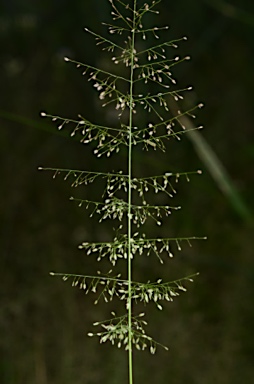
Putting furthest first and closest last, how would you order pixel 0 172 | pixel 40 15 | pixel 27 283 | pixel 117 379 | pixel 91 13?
pixel 40 15, pixel 91 13, pixel 0 172, pixel 27 283, pixel 117 379

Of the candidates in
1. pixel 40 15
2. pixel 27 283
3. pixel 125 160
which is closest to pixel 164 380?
pixel 27 283

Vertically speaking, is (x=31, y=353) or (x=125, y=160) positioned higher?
(x=125, y=160)

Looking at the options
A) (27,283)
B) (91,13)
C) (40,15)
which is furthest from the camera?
(40,15)

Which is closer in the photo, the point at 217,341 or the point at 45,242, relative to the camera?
the point at 217,341

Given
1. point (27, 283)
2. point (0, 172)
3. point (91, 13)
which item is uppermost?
point (91, 13)

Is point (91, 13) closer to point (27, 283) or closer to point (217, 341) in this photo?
point (27, 283)

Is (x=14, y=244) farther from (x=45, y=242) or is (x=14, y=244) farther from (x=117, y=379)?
(x=117, y=379)

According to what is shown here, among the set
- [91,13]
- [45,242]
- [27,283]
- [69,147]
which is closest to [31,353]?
[27,283]
